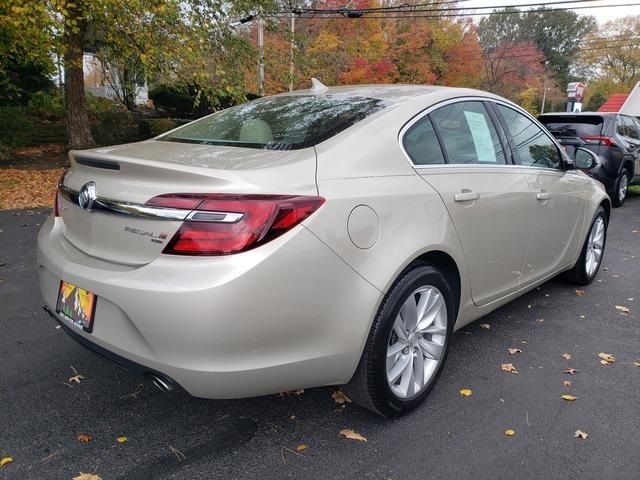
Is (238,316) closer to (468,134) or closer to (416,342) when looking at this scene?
(416,342)

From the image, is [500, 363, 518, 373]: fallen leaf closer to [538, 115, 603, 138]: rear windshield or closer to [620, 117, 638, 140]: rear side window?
[538, 115, 603, 138]: rear windshield

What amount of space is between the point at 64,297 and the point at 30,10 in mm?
6137

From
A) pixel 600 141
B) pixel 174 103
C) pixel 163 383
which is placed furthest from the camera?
pixel 174 103

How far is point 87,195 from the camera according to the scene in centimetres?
220

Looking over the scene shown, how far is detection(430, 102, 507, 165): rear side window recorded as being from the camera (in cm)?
282

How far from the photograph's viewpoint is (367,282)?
211 centimetres

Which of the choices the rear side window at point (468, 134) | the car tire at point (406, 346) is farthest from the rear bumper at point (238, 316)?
the rear side window at point (468, 134)

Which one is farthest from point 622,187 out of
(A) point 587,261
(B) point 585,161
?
(B) point 585,161

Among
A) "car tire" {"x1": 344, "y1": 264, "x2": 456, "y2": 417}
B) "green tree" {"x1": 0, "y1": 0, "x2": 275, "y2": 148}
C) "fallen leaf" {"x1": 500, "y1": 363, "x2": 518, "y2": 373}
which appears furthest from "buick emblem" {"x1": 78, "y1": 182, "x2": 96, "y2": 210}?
"green tree" {"x1": 0, "y1": 0, "x2": 275, "y2": 148}

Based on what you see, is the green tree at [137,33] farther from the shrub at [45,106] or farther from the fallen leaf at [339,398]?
the fallen leaf at [339,398]

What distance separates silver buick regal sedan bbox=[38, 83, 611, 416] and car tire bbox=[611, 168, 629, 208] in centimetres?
723

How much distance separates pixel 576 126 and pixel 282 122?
25.5 ft

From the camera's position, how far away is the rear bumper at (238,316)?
1827mm

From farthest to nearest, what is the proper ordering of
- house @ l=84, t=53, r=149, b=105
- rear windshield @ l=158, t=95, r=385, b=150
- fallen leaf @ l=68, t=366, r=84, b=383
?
house @ l=84, t=53, r=149, b=105, fallen leaf @ l=68, t=366, r=84, b=383, rear windshield @ l=158, t=95, r=385, b=150
